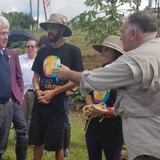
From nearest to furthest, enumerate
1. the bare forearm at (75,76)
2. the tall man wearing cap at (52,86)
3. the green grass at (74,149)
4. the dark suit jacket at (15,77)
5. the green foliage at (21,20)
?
the bare forearm at (75,76)
the tall man wearing cap at (52,86)
the dark suit jacket at (15,77)
the green grass at (74,149)
the green foliage at (21,20)

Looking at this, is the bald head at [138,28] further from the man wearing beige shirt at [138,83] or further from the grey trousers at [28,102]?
the grey trousers at [28,102]

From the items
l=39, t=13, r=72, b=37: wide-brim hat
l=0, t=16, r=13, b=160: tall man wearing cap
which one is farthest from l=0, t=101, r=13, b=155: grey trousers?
l=39, t=13, r=72, b=37: wide-brim hat

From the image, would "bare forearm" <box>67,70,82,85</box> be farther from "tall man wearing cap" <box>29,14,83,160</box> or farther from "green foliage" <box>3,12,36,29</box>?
"green foliage" <box>3,12,36,29</box>

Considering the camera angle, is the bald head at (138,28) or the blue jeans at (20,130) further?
the blue jeans at (20,130)

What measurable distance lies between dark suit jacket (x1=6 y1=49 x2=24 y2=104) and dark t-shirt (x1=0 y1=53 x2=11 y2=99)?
1.10 feet

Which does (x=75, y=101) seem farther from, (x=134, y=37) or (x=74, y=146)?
(x=134, y=37)

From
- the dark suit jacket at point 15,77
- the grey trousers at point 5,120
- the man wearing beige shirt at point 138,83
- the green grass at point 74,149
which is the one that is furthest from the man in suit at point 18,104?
the man wearing beige shirt at point 138,83

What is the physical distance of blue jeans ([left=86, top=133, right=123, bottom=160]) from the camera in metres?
5.21

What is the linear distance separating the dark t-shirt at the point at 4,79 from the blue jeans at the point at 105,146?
1099 mm

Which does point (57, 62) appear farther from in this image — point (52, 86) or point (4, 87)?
point (4, 87)

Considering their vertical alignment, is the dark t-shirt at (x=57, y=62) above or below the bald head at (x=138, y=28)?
below

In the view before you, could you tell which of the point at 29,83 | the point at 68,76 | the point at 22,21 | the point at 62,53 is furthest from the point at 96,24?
the point at 22,21

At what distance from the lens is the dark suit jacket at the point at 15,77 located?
6.12 meters

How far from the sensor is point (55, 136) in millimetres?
5977
